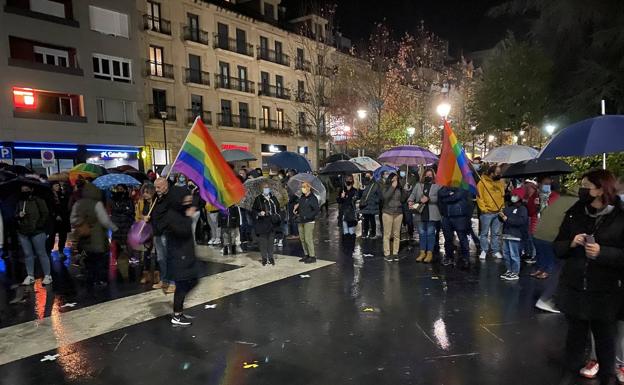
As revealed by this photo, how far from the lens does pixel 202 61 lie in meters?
33.4

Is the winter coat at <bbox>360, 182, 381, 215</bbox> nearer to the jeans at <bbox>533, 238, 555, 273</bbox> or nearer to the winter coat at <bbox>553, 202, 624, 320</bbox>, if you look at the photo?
the jeans at <bbox>533, 238, 555, 273</bbox>

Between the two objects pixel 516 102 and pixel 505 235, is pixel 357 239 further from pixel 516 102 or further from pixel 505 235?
pixel 516 102

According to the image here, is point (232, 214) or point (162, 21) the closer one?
point (232, 214)

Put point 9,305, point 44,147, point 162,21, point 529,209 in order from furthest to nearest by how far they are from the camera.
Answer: point 162,21
point 44,147
point 529,209
point 9,305

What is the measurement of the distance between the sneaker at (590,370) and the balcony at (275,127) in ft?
117

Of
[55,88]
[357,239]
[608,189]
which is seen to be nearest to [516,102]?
[357,239]

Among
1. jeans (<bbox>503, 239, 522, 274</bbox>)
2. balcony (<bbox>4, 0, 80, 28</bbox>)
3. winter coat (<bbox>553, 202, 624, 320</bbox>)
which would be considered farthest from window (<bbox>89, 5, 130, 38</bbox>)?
winter coat (<bbox>553, 202, 624, 320</bbox>)

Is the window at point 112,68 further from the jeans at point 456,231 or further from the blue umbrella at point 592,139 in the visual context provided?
the blue umbrella at point 592,139

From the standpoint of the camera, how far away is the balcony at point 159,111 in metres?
30.0

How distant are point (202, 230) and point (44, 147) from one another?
1797cm

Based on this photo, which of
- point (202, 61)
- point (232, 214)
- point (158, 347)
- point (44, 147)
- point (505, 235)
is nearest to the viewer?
point (158, 347)

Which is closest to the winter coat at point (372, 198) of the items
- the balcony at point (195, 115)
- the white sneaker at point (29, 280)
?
the white sneaker at point (29, 280)

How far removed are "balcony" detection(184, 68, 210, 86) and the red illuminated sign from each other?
10.3m

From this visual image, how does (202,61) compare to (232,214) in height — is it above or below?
above
